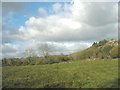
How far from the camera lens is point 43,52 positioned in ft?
40.9

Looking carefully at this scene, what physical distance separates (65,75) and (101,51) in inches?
122

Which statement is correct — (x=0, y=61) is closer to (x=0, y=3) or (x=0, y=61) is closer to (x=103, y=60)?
(x=0, y=3)

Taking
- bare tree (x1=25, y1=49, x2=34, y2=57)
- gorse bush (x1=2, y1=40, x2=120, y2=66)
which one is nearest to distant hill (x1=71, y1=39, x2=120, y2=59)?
gorse bush (x1=2, y1=40, x2=120, y2=66)

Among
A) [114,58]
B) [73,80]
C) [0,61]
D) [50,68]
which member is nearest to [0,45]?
[0,61]

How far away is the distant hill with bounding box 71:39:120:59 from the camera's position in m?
12.1

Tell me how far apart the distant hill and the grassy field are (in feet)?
1.65

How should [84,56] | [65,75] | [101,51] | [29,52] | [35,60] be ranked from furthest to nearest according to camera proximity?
[84,56] → [101,51] → [29,52] → [35,60] → [65,75]

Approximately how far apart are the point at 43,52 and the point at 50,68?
5.00 ft

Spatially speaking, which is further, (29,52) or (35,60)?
(29,52)

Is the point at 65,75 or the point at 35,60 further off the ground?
the point at 35,60

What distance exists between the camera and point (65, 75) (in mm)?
10469

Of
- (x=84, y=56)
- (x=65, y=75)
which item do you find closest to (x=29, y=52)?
(x=65, y=75)

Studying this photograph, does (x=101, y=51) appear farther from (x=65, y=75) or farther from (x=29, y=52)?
(x=29, y=52)

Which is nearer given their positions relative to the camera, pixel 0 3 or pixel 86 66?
pixel 0 3
